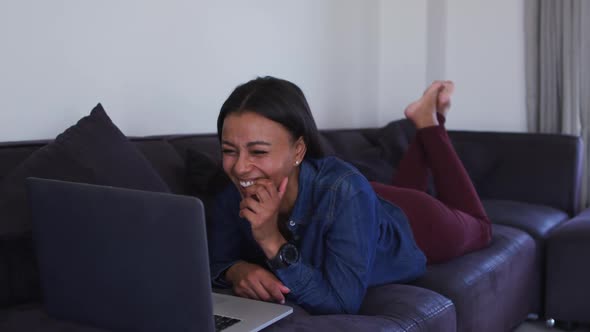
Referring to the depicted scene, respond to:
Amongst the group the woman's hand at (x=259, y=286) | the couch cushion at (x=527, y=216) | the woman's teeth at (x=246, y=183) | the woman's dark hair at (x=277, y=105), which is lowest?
the couch cushion at (x=527, y=216)

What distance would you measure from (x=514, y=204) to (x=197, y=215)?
8.04ft

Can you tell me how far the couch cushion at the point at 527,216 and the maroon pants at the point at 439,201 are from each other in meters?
0.40

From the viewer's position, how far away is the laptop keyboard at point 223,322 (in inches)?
49.3

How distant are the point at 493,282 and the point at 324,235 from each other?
0.83m

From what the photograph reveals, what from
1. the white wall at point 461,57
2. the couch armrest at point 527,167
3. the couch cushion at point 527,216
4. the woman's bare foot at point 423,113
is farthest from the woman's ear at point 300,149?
the white wall at point 461,57

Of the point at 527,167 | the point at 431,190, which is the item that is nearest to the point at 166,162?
the point at 431,190

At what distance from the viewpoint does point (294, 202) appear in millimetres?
1658

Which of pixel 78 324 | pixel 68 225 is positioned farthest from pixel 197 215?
pixel 78 324

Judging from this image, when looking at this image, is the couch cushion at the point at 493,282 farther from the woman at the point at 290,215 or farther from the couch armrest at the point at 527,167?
the couch armrest at the point at 527,167

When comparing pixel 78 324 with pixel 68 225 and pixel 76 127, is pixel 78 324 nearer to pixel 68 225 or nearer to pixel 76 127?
pixel 68 225

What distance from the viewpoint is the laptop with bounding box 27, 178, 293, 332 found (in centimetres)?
106

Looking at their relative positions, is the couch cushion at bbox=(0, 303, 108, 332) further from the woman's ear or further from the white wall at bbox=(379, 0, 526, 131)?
the white wall at bbox=(379, 0, 526, 131)

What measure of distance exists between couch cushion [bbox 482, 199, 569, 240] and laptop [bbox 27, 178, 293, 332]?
1667mm

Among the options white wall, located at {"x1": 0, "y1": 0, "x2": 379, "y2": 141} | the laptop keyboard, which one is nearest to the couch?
the laptop keyboard
